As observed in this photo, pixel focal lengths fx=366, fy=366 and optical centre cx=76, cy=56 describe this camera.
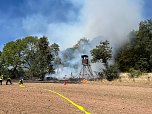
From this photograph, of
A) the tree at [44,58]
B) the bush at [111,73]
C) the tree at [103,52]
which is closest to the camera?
the bush at [111,73]

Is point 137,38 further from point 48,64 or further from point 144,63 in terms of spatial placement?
point 48,64

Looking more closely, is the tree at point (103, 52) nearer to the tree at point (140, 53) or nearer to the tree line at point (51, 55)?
the tree line at point (51, 55)

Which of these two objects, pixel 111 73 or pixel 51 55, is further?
pixel 51 55

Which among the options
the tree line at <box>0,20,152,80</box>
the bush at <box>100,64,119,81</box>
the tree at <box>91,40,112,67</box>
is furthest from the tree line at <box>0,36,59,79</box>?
the bush at <box>100,64,119,81</box>

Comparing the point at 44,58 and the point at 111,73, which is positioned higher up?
the point at 44,58

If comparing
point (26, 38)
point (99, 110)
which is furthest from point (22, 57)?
point (99, 110)

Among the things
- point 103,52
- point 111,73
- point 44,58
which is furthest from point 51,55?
point 111,73

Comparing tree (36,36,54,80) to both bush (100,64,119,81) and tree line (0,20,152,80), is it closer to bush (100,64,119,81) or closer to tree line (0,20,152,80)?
tree line (0,20,152,80)

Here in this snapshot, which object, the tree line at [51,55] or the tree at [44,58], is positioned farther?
the tree at [44,58]

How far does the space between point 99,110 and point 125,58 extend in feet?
312

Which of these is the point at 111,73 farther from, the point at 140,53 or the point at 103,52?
the point at 140,53

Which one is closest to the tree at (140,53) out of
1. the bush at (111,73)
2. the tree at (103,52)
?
the tree at (103,52)

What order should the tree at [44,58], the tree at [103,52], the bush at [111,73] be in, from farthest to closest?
1. the tree at [44,58]
2. the tree at [103,52]
3. the bush at [111,73]

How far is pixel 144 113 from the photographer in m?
19.9
